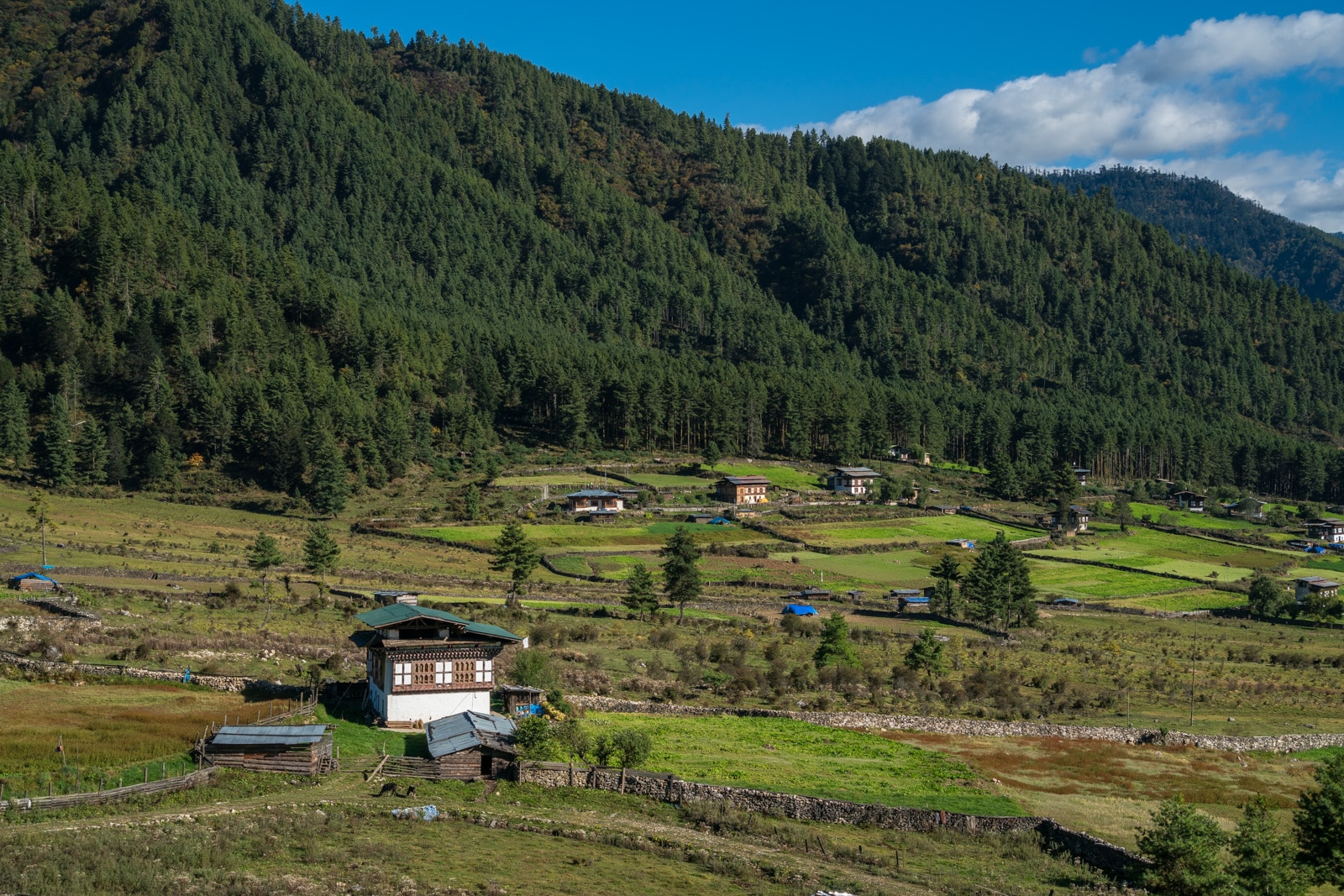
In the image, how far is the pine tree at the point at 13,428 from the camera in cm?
10725

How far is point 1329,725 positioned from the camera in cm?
5559

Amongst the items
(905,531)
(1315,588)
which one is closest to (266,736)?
(905,531)

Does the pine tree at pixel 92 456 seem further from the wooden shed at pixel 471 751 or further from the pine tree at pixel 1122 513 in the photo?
the pine tree at pixel 1122 513

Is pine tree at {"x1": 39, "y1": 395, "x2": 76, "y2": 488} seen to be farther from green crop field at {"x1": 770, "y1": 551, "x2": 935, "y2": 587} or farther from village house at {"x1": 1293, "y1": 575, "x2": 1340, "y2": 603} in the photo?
village house at {"x1": 1293, "y1": 575, "x2": 1340, "y2": 603}

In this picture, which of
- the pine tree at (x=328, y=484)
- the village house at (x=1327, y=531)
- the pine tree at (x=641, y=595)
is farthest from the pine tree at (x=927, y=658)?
the village house at (x=1327, y=531)

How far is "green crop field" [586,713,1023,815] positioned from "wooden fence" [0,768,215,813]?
15.9 meters

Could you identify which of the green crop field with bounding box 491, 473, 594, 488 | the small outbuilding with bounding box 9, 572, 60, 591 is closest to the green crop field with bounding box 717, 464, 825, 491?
the green crop field with bounding box 491, 473, 594, 488

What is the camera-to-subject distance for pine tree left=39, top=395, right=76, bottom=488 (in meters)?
105

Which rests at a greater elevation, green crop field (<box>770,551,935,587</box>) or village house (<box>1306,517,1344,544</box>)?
village house (<box>1306,517,1344,544</box>)

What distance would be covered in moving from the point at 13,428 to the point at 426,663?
85317 mm

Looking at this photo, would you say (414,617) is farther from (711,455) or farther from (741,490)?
(711,455)

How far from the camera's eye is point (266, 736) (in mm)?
35875

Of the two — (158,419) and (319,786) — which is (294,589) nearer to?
(319,786)

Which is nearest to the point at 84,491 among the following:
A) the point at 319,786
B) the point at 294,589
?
the point at 294,589
